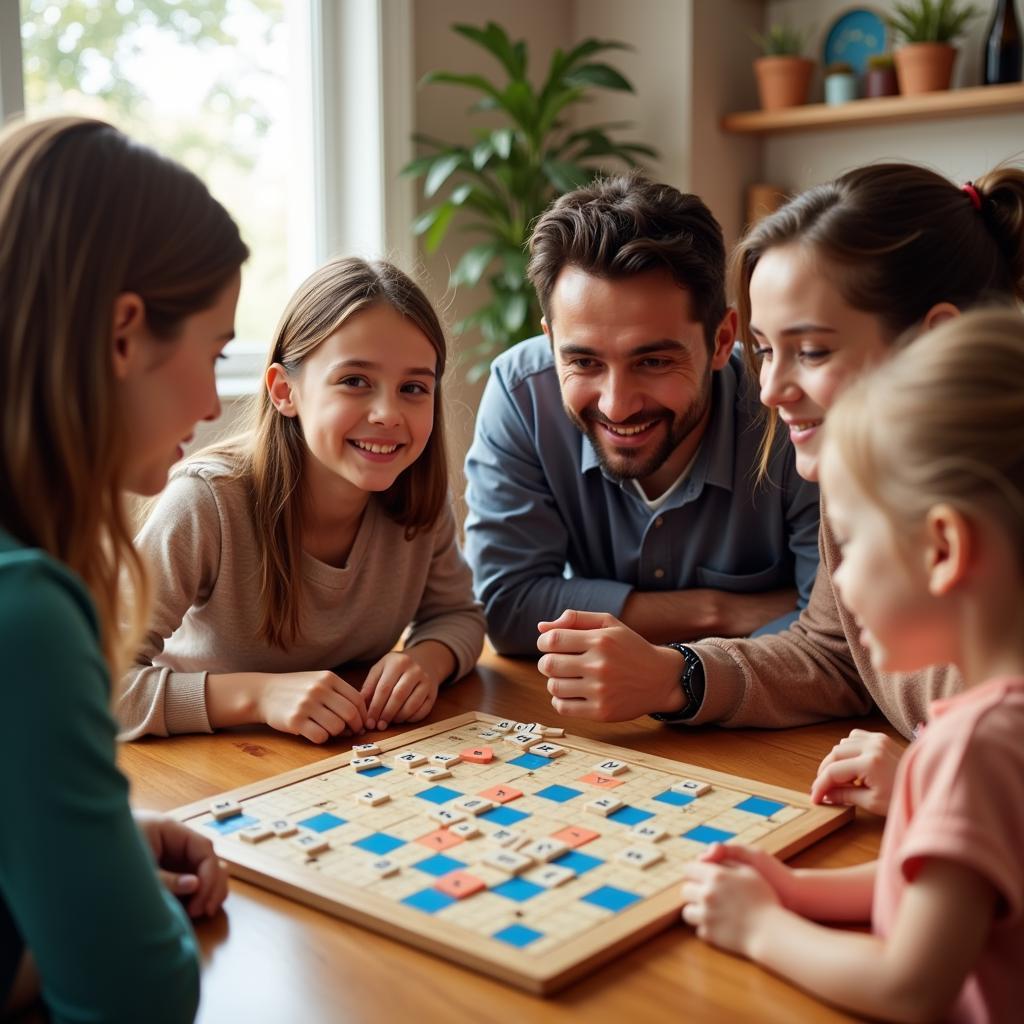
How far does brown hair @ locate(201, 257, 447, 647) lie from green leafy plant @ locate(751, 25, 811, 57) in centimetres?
248

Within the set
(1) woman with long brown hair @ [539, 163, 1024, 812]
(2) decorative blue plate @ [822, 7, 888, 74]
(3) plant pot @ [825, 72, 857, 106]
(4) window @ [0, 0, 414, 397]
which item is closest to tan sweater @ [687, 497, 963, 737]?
(1) woman with long brown hair @ [539, 163, 1024, 812]

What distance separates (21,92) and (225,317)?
7.27 ft

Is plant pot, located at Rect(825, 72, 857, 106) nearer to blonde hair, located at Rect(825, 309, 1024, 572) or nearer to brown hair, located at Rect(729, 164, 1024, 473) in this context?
brown hair, located at Rect(729, 164, 1024, 473)

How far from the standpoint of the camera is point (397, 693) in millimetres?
1642

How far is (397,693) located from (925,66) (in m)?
2.78

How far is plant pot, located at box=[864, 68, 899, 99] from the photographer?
3652mm

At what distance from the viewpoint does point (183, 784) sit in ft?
4.63

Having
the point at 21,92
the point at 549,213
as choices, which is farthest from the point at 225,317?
the point at 21,92

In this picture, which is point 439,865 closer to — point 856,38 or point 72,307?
point 72,307

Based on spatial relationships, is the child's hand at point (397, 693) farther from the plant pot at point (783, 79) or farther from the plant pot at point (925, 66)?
the plant pot at point (783, 79)

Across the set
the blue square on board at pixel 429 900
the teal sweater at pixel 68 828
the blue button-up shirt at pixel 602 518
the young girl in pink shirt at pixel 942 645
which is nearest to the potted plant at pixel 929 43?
the blue button-up shirt at pixel 602 518

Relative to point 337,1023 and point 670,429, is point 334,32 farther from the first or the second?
point 337,1023

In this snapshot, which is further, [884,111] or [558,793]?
[884,111]

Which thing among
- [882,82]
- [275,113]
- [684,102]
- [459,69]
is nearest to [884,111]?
[882,82]
